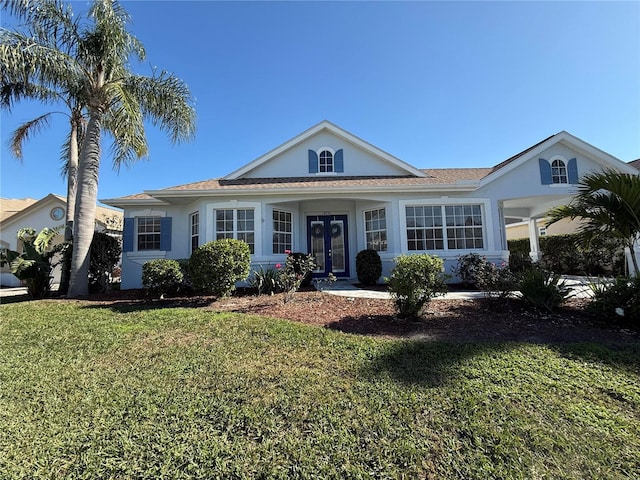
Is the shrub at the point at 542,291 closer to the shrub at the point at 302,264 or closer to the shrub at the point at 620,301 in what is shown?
the shrub at the point at 620,301

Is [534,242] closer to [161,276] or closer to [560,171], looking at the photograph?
[560,171]

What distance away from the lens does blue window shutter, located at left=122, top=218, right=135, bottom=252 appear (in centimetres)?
1142

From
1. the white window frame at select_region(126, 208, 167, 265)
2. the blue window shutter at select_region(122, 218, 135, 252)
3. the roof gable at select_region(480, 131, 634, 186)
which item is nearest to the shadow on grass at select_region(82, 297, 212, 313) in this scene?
the white window frame at select_region(126, 208, 167, 265)

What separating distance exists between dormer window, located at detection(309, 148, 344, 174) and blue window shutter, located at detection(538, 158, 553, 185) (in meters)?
7.87

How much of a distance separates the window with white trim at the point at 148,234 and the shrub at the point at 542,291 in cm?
1221

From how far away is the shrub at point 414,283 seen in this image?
17.9 ft

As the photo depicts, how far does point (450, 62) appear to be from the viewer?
10375mm

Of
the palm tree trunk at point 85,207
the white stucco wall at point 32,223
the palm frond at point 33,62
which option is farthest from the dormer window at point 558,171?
the white stucco wall at point 32,223

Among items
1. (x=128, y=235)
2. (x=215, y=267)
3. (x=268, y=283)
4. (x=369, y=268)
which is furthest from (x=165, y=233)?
(x=369, y=268)

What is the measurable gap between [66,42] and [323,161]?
360 inches

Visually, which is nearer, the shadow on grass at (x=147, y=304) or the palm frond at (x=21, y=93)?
the shadow on grass at (x=147, y=304)

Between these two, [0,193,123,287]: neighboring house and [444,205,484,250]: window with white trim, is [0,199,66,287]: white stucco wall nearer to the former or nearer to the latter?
[0,193,123,287]: neighboring house

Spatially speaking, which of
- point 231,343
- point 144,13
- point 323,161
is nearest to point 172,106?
point 144,13

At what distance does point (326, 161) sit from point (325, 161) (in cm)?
5
